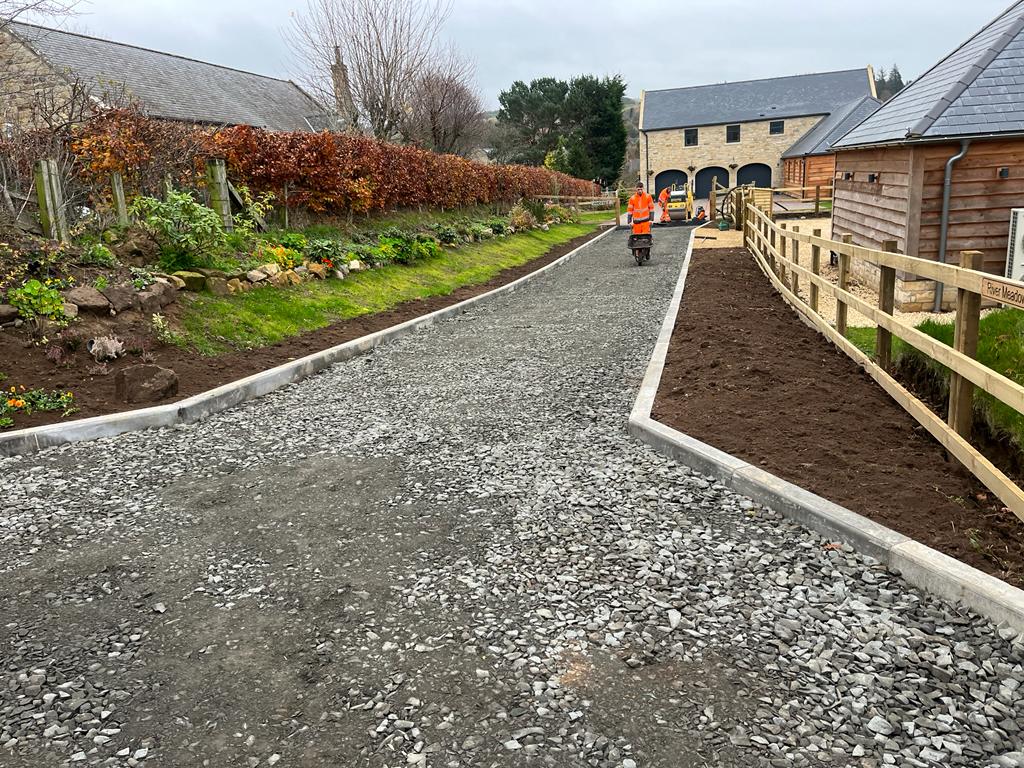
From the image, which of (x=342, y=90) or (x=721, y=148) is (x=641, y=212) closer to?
(x=342, y=90)

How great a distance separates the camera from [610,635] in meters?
3.29

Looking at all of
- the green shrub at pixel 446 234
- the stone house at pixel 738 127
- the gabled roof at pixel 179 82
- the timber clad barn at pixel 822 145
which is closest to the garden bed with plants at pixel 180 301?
the green shrub at pixel 446 234

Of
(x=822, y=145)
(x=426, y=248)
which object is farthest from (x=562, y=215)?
(x=426, y=248)

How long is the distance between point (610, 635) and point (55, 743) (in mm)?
2197

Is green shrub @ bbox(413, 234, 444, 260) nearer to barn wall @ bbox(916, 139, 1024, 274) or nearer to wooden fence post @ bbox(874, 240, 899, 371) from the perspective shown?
barn wall @ bbox(916, 139, 1024, 274)

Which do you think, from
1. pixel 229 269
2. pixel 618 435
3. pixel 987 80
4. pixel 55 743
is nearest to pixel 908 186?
pixel 987 80

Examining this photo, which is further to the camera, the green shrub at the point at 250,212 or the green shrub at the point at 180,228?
the green shrub at the point at 250,212

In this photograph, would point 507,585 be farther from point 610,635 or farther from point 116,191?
point 116,191

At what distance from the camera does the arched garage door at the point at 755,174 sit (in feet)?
177

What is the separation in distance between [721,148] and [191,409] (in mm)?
53360

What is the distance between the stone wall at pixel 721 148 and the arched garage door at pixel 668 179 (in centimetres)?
68

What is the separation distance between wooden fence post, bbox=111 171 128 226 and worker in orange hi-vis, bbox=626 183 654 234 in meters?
11.2

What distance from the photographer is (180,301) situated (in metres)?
9.06

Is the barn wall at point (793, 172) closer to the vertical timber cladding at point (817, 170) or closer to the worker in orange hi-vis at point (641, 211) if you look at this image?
the vertical timber cladding at point (817, 170)
